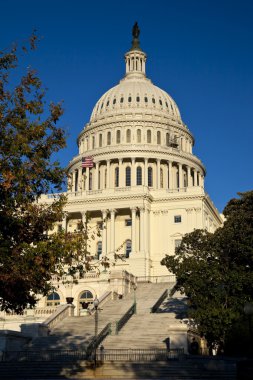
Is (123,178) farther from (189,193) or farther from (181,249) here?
(181,249)

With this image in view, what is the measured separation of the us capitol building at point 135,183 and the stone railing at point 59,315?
31.3ft

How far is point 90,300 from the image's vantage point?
62.8 meters

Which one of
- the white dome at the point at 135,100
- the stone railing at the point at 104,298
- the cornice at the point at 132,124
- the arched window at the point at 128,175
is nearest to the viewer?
the stone railing at the point at 104,298

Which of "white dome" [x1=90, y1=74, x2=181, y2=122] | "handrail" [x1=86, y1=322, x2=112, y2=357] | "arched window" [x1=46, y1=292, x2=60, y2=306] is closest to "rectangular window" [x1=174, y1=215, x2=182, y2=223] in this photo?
"arched window" [x1=46, y1=292, x2=60, y2=306]

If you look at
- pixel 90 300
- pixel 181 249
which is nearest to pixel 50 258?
pixel 181 249

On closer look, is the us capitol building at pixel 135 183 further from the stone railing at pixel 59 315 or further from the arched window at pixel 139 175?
the stone railing at pixel 59 315

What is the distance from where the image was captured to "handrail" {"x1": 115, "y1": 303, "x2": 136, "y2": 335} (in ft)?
148

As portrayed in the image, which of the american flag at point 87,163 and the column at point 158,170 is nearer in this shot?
the american flag at point 87,163

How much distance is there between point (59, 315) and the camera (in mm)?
48719

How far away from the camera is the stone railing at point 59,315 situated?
153ft

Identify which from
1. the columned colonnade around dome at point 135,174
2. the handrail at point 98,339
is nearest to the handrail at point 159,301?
the handrail at point 98,339

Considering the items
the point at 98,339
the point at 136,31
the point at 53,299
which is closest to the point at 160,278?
the point at 53,299

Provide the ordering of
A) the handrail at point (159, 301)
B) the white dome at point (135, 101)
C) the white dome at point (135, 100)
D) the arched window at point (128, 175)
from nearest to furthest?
the handrail at point (159, 301), the arched window at point (128, 175), the white dome at point (135, 100), the white dome at point (135, 101)

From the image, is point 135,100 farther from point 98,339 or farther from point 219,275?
point 98,339
